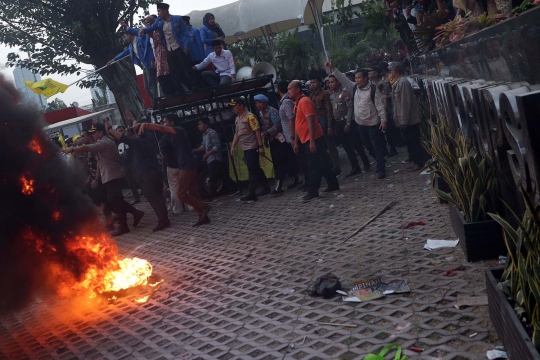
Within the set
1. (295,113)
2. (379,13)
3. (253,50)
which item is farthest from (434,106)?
(253,50)

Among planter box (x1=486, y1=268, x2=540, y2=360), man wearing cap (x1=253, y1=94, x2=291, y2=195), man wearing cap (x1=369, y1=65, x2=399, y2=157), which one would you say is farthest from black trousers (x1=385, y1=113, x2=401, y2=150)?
planter box (x1=486, y1=268, x2=540, y2=360)

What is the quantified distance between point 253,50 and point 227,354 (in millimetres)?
21840

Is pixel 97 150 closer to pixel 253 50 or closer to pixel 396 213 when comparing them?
pixel 396 213

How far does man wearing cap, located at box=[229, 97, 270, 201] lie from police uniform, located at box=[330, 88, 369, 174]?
6.14ft

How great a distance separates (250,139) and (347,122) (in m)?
2.05

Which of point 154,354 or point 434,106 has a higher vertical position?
point 434,106

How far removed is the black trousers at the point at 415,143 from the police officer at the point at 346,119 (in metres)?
1.50

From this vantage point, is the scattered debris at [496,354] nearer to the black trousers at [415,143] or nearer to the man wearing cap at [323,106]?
the black trousers at [415,143]

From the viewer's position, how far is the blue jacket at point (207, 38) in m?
14.9

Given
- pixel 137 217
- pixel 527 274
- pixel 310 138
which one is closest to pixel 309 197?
pixel 310 138

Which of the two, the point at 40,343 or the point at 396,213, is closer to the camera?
the point at 40,343

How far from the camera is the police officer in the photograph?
41.8ft

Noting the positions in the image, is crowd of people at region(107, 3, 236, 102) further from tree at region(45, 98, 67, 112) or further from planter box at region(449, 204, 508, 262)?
tree at region(45, 98, 67, 112)

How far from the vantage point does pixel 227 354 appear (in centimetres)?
504
